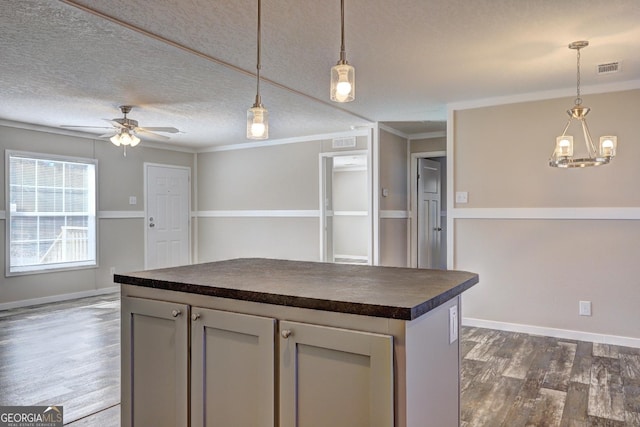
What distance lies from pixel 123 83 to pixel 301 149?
10.4ft

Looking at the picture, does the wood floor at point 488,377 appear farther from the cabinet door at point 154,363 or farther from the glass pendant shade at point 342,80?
the glass pendant shade at point 342,80

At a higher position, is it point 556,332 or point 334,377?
point 334,377

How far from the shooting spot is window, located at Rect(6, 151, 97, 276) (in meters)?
5.32

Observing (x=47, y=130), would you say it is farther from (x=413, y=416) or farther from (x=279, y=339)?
(x=413, y=416)

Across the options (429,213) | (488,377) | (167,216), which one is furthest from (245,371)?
(167,216)

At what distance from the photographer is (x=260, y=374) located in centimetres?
148

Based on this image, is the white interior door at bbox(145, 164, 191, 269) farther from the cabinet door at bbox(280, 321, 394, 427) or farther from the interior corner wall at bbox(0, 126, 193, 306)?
the cabinet door at bbox(280, 321, 394, 427)

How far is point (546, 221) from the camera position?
13.3ft

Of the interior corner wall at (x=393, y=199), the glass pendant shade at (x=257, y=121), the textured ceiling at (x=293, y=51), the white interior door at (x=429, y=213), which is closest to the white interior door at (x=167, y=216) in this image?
the textured ceiling at (x=293, y=51)

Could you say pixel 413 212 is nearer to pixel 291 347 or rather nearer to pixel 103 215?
pixel 103 215

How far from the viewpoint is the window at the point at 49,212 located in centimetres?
532

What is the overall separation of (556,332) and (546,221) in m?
1.04

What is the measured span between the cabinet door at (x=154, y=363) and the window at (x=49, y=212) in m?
4.48

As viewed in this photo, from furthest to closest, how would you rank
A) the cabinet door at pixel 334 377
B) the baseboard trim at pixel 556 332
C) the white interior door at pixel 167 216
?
the white interior door at pixel 167 216 < the baseboard trim at pixel 556 332 < the cabinet door at pixel 334 377
